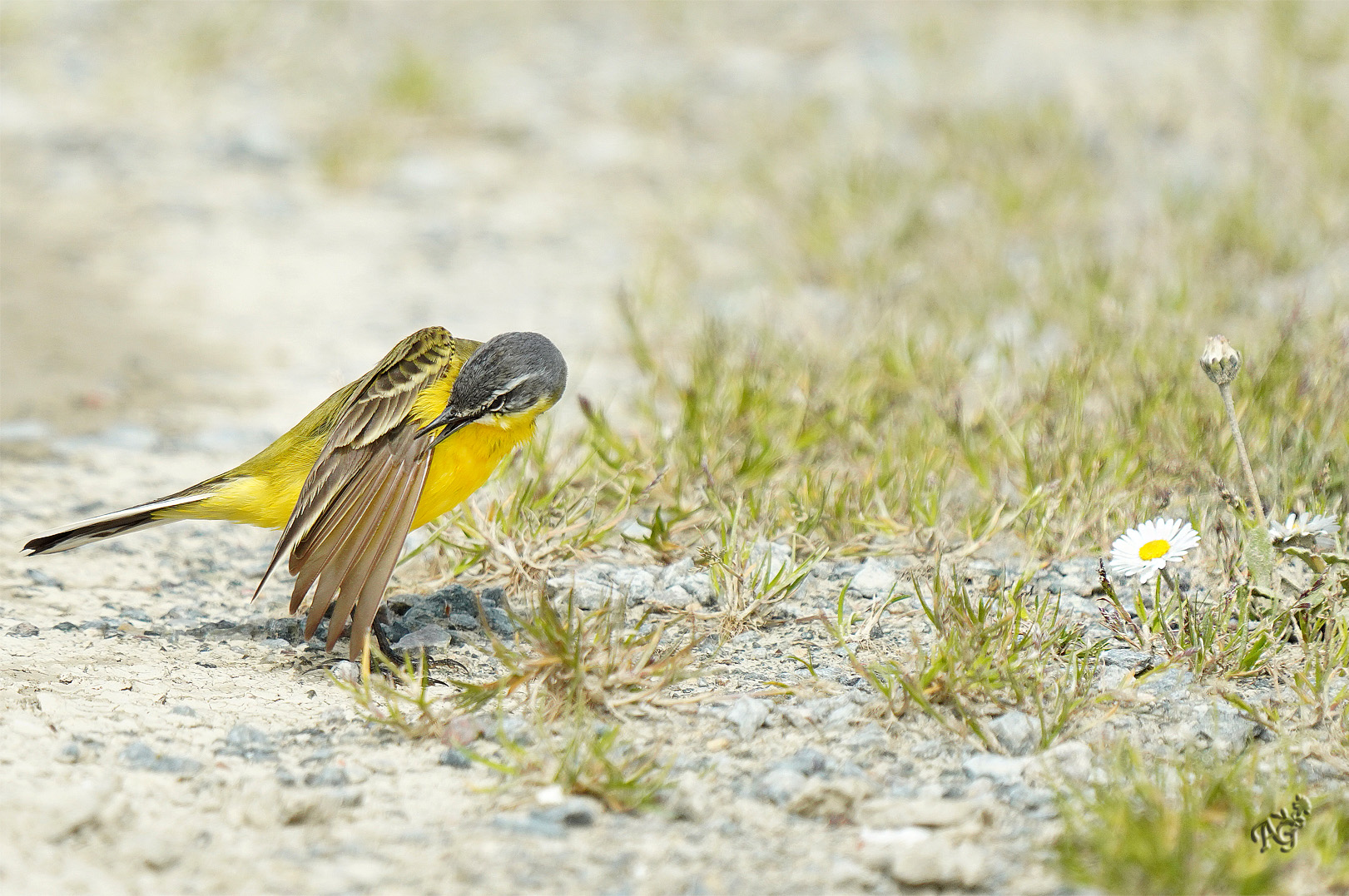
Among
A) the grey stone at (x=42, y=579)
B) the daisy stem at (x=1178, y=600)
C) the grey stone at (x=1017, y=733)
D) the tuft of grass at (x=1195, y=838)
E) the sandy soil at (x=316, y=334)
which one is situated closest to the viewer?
the tuft of grass at (x=1195, y=838)

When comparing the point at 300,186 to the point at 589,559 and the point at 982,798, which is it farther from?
the point at 982,798

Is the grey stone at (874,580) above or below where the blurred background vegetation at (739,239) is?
below

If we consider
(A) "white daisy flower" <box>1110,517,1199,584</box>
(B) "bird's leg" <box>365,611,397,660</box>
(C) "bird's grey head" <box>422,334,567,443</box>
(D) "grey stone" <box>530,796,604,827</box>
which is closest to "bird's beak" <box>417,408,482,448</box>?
(C) "bird's grey head" <box>422,334,567,443</box>

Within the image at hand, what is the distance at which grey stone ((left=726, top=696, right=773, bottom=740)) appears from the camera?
3.63 m

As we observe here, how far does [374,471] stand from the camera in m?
4.13

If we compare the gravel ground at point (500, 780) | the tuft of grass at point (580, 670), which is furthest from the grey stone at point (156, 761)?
the tuft of grass at point (580, 670)

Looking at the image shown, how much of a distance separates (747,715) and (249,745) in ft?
4.55

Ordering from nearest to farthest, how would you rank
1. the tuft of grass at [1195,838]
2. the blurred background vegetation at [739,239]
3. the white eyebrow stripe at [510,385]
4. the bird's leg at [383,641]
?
the tuft of grass at [1195,838] → the white eyebrow stripe at [510,385] → the bird's leg at [383,641] → the blurred background vegetation at [739,239]

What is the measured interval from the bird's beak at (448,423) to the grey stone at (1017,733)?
71.9 inches

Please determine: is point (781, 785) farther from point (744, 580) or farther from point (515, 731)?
point (744, 580)

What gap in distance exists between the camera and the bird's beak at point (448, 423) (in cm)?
407

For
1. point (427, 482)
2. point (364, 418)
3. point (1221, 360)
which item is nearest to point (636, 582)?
point (427, 482)

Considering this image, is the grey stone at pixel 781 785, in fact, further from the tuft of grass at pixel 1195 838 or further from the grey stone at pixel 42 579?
the grey stone at pixel 42 579

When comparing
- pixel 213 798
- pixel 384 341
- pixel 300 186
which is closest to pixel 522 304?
pixel 384 341
